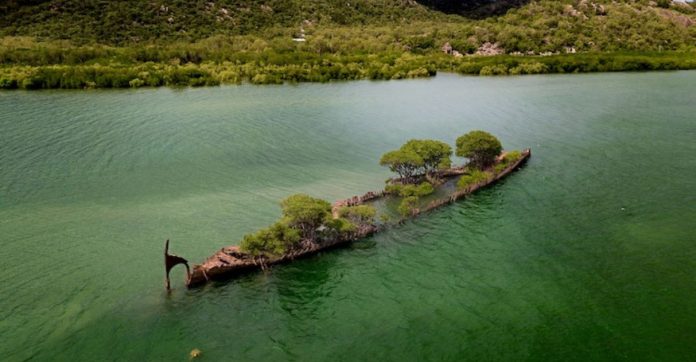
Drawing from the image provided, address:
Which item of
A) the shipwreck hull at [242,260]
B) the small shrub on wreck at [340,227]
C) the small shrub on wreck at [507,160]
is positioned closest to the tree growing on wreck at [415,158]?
the small shrub on wreck at [507,160]

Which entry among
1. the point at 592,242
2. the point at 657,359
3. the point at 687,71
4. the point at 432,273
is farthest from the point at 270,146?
the point at 687,71

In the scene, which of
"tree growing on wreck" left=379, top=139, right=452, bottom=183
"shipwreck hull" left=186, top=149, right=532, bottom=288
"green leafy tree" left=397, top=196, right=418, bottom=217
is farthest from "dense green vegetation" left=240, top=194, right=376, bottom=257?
"tree growing on wreck" left=379, top=139, right=452, bottom=183

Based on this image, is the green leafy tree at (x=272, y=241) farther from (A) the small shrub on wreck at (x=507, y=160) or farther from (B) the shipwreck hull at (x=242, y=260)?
(A) the small shrub on wreck at (x=507, y=160)

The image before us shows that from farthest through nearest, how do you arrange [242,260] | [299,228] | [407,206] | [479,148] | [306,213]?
[479,148] → [407,206] → [299,228] → [306,213] → [242,260]

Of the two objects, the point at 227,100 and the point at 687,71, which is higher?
the point at 687,71

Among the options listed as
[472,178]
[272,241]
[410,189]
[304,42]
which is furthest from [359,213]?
[304,42]

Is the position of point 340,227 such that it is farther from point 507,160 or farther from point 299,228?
point 507,160

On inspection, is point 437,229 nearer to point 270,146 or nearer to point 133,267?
point 133,267
